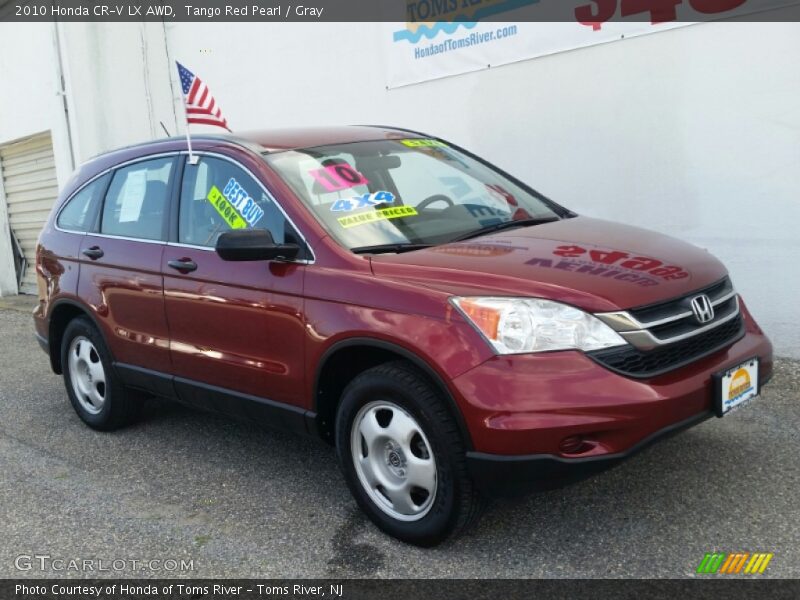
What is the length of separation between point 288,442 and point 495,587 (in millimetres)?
1992

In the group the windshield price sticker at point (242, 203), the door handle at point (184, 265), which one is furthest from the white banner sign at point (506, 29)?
the door handle at point (184, 265)

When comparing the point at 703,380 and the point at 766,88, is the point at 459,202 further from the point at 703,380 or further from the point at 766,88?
the point at 766,88

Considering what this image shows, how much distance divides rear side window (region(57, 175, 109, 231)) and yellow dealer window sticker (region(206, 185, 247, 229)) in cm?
126

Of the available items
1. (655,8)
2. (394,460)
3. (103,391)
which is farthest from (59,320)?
(655,8)

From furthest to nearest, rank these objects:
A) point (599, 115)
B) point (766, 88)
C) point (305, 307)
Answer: point (599, 115) → point (766, 88) → point (305, 307)

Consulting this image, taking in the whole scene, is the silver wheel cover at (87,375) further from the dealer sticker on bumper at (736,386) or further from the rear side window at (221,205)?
the dealer sticker on bumper at (736,386)

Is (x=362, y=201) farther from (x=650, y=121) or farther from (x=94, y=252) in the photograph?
(x=650, y=121)

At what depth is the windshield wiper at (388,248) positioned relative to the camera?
11.7 ft

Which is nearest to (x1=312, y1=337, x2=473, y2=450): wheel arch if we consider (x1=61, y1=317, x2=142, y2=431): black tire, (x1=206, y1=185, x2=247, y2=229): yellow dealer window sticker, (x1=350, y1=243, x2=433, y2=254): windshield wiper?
(x1=350, y1=243, x2=433, y2=254): windshield wiper

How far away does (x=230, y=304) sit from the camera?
3.95 metres

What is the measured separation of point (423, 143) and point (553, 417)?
7.13ft

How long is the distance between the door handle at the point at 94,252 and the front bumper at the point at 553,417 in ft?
9.11

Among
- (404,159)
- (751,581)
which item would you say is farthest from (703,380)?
(404,159)

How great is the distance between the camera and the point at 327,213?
3.76 metres
